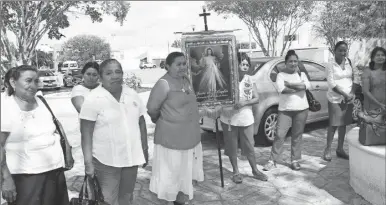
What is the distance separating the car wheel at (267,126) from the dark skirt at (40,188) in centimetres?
388

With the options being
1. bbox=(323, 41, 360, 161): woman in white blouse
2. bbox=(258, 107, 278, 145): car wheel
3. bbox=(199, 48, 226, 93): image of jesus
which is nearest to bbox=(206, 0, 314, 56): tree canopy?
bbox=(258, 107, 278, 145): car wheel

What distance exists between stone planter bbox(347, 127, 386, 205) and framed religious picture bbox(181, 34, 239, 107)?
58.6 inches

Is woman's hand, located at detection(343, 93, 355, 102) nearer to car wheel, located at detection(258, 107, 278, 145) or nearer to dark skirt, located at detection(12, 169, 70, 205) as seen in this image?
car wheel, located at detection(258, 107, 278, 145)

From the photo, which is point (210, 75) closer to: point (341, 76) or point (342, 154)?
point (341, 76)

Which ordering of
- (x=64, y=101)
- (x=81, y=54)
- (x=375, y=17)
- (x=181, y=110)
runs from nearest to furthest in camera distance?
(x=181, y=110) < (x=375, y=17) < (x=64, y=101) < (x=81, y=54)

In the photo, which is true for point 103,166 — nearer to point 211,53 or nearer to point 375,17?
point 211,53

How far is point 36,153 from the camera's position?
9.17 feet

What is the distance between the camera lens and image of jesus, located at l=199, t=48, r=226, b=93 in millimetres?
4457

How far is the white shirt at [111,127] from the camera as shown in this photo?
2949 millimetres

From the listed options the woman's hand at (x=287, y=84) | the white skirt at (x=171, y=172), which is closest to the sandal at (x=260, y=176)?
the woman's hand at (x=287, y=84)

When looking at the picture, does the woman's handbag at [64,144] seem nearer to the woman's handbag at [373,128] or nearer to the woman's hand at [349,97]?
the woman's handbag at [373,128]

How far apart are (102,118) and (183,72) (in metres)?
1.07

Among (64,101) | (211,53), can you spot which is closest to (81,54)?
(64,101)

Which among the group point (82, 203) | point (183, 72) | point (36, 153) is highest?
point (183, 72)
